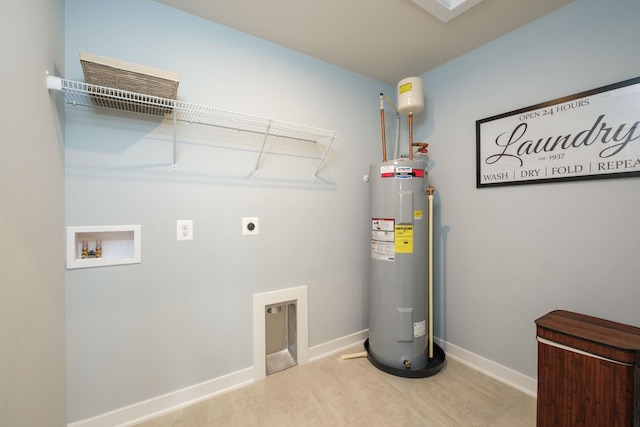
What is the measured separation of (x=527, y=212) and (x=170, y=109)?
2.30m

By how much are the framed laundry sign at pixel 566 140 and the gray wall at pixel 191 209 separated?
3.66 ft

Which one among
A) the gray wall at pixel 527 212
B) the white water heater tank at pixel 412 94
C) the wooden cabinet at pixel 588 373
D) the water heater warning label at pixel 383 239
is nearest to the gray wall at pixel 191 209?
the water heater warning label at pixel 383 239

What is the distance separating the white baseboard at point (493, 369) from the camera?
1.58 meters

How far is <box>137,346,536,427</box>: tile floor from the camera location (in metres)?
1.37

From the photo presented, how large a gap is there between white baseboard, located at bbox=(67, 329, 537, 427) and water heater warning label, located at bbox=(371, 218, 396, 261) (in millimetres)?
856

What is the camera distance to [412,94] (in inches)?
73.8

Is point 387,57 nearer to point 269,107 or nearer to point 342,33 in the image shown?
point 342,33

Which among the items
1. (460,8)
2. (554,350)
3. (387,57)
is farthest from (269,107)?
(554,350)

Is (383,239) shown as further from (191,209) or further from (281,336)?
(191,209)

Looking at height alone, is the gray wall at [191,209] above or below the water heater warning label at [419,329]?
above

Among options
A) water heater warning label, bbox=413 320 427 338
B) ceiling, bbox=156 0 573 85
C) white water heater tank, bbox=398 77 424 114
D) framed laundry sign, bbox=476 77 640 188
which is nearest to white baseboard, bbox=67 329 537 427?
water heater warning label, bbox=413 320 427 338

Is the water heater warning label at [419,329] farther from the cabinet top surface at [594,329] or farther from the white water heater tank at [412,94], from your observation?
the white water heater tank at [412,94]

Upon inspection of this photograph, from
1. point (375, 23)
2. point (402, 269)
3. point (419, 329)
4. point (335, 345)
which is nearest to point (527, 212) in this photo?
point (402, 269)

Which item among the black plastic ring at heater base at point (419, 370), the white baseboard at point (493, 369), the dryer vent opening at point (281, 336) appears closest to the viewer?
the white baseboard at point (493, 369)
